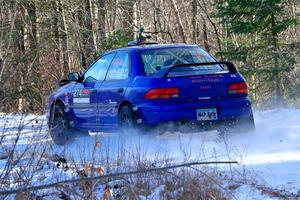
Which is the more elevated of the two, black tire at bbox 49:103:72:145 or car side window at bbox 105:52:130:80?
car side window at bbox 105:52:130:80

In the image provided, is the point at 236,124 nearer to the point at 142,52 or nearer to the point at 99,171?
the point at 142,52

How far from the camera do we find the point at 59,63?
90.8 ft

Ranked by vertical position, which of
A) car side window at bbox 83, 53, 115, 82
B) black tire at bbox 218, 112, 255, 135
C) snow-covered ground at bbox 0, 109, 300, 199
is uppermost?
car side window at bbox 83, 53, 115, 82

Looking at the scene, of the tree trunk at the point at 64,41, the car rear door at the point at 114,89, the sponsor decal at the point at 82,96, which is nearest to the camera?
the car rear door at the point at 114,89

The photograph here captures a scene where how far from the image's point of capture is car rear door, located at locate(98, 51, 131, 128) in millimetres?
10297

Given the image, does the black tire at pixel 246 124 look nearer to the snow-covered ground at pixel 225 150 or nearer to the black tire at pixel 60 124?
the snow-covered ground at pixel 225 150

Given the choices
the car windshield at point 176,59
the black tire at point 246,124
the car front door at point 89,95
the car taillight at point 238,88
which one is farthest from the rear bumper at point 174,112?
the car front door at point 89,95

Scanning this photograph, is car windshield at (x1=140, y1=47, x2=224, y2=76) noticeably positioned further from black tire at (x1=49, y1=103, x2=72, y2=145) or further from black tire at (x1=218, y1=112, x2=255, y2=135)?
black tire at (x1=49, y1=103, x2=72, y2=145)

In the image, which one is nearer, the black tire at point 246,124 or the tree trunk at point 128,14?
the black tire at point 246,124

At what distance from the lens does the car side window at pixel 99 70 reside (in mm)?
11078

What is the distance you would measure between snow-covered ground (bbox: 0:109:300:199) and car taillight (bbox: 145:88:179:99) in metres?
0.58

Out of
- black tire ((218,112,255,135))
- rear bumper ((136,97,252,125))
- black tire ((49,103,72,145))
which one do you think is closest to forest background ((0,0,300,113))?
black tire ((49,103,72,145))

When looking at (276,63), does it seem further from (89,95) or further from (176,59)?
(176,59)

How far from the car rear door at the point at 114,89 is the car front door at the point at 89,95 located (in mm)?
160
